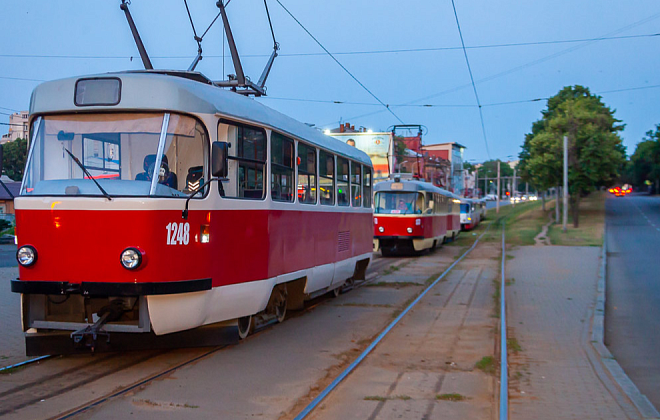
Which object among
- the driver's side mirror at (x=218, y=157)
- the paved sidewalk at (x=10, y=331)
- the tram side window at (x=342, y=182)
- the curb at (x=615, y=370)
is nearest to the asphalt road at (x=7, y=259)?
the paved sidewalk at (x=10, y=331)

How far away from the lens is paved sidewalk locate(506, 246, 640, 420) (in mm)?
6051

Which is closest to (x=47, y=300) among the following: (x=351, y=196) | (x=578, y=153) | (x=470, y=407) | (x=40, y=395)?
(x=40, y=395)

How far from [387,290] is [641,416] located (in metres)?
8.90

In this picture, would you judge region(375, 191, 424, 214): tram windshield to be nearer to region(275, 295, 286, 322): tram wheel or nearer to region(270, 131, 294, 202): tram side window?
region(275, 295, 286, 322): tram wheel

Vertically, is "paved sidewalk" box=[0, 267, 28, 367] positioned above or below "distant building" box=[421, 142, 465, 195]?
below

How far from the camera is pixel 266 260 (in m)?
7.91

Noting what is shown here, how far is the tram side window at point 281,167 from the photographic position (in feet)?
26.9

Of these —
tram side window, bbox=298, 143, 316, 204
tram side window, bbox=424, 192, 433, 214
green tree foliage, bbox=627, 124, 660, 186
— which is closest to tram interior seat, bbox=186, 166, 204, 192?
tram side window, bbox=298, 143, 316, 204

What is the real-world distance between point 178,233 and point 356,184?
692cm

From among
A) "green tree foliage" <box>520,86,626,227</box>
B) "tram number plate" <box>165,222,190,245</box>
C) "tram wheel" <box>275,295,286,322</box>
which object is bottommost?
"tram wheel" <box>275,295,286,322</box>

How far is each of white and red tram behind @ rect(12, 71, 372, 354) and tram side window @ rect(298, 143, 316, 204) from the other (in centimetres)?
185

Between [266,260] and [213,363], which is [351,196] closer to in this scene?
[266,260]

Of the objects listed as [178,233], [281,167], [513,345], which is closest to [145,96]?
[178,233]

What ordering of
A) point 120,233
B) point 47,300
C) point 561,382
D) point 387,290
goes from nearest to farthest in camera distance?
point 120,233
point 47,300
point 561,382
point 387,290
